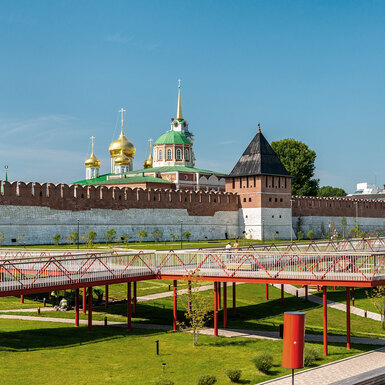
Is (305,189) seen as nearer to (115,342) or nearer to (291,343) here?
(115,342)

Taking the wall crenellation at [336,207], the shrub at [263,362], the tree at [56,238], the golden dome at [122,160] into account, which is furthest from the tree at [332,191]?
the shrub at [263,362]

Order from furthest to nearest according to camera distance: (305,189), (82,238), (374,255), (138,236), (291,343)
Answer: (305,189) → (138,236) → (82,238) → (374,255) → (291,343)

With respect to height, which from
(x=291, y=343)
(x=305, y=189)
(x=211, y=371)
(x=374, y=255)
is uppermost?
(x=305, y=189)

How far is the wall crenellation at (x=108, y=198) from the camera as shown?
133 feet

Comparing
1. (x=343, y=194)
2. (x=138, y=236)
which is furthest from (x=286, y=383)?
(x=343, y=194)

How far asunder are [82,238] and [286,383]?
30180mm

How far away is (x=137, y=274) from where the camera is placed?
67.3 ft

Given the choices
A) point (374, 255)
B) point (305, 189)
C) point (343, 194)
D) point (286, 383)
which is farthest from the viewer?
point (343, 194)

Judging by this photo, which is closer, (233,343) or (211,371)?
(211,371)

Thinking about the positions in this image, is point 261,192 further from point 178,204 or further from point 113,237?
point 113,237

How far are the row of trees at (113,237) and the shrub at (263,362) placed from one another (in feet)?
78.0

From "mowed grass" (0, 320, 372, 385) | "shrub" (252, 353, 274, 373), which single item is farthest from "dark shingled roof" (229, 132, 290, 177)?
"shrub" (252, 353, 274, 373)

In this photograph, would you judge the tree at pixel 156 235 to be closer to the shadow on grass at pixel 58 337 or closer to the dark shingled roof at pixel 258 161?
the dark shingled roof at pixel 258 161

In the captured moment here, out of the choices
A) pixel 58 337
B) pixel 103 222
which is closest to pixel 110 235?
pixel 103 222
